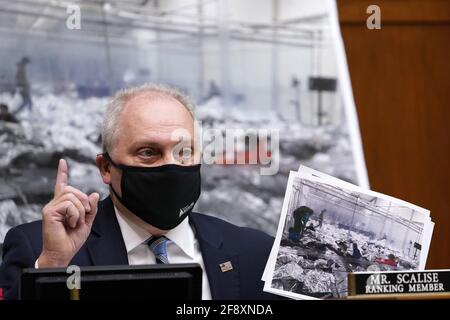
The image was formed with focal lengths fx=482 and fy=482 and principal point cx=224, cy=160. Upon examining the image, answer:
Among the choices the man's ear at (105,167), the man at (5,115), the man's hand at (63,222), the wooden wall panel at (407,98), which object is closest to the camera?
the man's hand at (63,222)

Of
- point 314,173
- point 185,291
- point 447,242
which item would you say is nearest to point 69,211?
point 185,291

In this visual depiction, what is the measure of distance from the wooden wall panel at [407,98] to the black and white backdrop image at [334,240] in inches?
46.6

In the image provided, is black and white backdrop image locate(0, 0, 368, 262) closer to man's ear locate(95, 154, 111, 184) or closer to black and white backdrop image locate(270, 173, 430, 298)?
man's ear locate(95, 154, 111, 184)

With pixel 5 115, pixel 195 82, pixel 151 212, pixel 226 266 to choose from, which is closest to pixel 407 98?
pixel 195 82

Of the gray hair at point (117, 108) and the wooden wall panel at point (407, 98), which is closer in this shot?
the gray hair at point (117, 108)

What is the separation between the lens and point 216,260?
1369mm

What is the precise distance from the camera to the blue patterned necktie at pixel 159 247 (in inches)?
52.1

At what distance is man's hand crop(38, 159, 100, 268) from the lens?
3.50ft

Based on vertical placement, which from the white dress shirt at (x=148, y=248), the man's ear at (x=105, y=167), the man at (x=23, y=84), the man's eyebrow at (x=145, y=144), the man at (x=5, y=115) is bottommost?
the white dress shirt at (x=148, y=248)

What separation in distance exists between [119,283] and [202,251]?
645 mm

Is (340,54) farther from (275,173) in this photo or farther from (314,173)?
(314,173)

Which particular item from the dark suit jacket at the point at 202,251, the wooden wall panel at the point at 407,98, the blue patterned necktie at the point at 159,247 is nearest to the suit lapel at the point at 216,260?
the dark suit jacket at the point at 202,251

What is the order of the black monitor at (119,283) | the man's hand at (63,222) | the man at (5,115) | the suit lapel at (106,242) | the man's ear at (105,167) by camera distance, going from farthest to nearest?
1. the man at (5,115)
2. the man's ear at (105,167)
3. the suit lapel at (106,242)
4. the man's hand at (63,222)
5. the black monitor at (119,283)

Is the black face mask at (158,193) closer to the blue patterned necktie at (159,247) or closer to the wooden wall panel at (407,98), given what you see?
the blue patterned necktie at (159,247)
